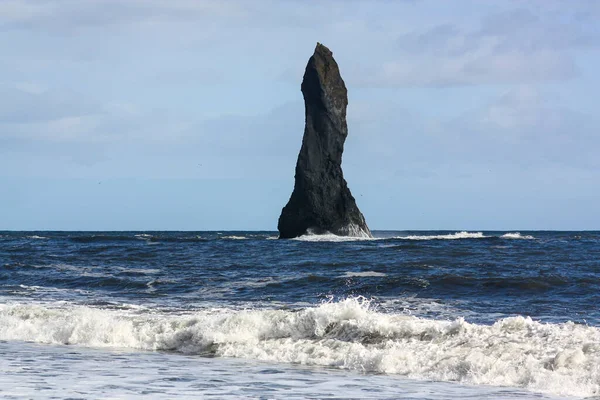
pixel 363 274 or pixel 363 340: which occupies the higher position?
pixel 363 274

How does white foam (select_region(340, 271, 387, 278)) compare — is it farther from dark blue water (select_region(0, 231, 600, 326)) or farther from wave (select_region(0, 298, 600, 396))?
wave (select_region(0, 298, 600, 396))

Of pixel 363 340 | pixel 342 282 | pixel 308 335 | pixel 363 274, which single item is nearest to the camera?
pixel 363 340

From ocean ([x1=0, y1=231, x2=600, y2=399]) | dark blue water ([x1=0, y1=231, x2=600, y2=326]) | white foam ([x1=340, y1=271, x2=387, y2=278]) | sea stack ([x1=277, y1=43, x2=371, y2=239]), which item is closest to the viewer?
ocean ([x1=0, y1=231, x2=600, y2=399])

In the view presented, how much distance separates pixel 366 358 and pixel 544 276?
1330cm

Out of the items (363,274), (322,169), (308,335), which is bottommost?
(308,335)

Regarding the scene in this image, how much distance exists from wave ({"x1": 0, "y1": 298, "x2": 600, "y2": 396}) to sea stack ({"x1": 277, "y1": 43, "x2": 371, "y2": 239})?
4905cm

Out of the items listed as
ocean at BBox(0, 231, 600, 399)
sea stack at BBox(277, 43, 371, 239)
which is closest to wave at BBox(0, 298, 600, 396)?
ocean at BBox(0, 231, 600, 399)

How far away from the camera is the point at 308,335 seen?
15133mm

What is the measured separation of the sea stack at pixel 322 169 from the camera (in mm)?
67438

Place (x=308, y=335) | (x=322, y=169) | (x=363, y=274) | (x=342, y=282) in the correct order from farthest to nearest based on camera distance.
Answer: (x=322, y=169) < (x=363, y=274) < (x=342, y=282) < (x=308, y=335)

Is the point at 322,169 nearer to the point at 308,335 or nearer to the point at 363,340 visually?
the point at 308,335

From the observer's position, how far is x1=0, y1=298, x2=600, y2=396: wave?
11852 mm

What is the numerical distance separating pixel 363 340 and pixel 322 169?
2128 inches

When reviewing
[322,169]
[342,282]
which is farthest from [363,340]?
[322,169]
